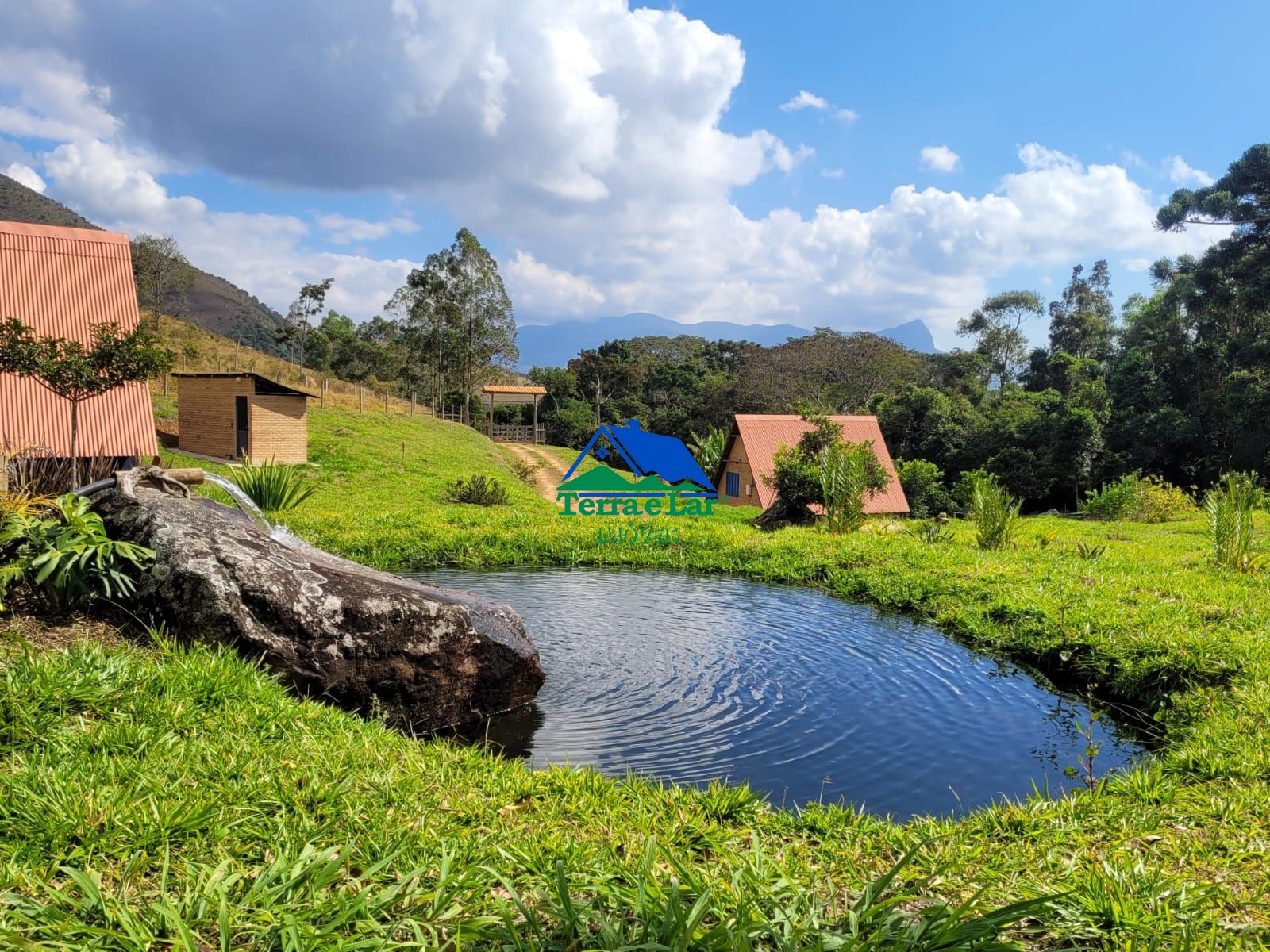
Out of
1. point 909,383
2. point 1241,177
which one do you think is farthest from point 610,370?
point 1241,177

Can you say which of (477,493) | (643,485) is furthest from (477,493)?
(643,485)

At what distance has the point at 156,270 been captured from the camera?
4712 cm

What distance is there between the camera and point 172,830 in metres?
2.77

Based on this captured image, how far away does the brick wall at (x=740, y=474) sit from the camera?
2683 centimetres

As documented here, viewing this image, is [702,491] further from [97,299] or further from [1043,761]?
[1043,761]

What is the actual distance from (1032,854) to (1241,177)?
1666 inches

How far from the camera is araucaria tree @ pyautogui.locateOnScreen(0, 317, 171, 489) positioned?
1162 centimetres

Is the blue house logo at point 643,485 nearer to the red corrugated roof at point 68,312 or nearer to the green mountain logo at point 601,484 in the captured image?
the green mountain logo at point 601,484

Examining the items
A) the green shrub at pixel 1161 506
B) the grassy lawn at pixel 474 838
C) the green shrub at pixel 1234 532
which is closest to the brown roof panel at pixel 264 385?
the grassy lawn at pixel 474 838

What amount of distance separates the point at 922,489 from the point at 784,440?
5852mm

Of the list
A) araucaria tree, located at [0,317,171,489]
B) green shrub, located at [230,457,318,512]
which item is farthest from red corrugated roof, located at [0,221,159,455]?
green shrub, located at [230,457,318,512]

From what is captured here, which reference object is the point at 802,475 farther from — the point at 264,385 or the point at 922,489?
the point at 264,385

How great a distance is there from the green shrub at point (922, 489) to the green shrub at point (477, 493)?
1647cm

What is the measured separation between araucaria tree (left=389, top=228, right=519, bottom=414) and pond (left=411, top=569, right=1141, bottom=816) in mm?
42678
